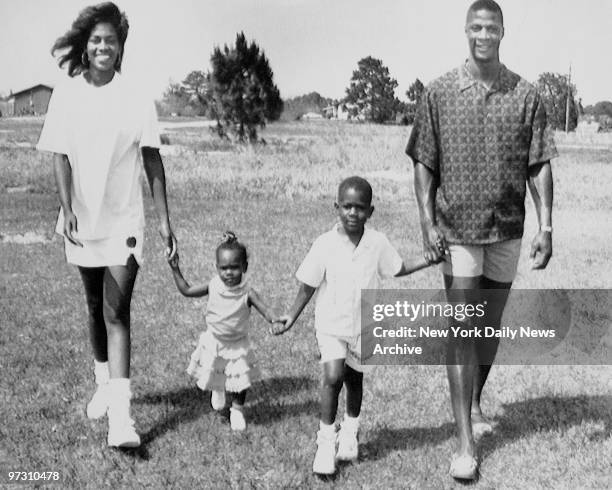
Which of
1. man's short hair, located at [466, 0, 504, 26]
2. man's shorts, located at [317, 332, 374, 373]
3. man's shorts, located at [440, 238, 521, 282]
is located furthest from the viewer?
man's shorts, located at [440, 238, 521, 282]

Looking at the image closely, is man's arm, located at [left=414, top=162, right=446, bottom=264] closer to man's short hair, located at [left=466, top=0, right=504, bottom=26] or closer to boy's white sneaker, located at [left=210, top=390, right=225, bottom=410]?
man's short hair, located at [left=466, top=0, right=504, bottom=26]

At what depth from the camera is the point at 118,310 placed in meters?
3.70

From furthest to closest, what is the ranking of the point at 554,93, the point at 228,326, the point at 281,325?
1. the point at 554,93
2. the point at 228,326
3. the point at 281,325

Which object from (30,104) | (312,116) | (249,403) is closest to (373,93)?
(30,104)

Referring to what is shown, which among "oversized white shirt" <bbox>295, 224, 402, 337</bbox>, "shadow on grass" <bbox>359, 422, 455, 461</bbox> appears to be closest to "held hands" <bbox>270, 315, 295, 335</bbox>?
"oversized white shirt" <bbox>295, 224, 402, 337</bbox>

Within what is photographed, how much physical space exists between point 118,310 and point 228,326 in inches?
20.8

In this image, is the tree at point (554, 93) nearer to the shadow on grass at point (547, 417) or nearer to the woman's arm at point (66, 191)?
the shadow on grass at point (547, 417)

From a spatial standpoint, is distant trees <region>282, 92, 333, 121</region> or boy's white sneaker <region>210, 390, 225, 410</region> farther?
distant trees <region>282, 92, 333, 121</region>

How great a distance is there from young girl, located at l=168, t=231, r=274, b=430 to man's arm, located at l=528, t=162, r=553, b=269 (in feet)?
4.09

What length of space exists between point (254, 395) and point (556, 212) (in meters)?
8.73

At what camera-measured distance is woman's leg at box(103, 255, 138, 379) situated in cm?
368

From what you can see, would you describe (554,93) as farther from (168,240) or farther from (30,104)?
(30,104)

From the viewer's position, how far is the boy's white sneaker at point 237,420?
3.87 m

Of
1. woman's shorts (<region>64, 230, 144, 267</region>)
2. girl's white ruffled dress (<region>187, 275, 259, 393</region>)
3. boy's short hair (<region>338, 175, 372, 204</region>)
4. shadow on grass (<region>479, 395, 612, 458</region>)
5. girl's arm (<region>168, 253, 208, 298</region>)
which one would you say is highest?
boy's short hair (<region>338, 175, 372, 204</region>)
